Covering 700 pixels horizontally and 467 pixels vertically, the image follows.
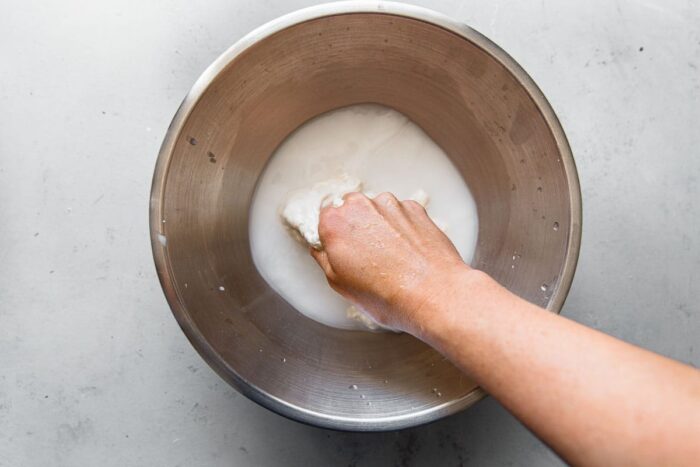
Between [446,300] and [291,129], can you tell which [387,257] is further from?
[291,129]

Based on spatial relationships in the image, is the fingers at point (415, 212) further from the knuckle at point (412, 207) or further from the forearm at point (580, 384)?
the forearm at point (580, 384)

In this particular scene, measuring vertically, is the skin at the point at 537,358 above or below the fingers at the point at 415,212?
below

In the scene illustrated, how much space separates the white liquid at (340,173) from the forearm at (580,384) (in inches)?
9.9

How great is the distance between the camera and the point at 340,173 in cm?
72

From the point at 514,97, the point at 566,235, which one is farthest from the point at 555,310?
the point at 514,97

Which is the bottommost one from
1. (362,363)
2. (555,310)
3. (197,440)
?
(197,440)

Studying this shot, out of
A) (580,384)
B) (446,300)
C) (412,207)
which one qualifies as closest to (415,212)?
(412,207)

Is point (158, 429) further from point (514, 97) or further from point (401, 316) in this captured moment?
point (514, 97)

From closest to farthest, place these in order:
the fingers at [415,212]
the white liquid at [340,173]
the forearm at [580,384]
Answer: the forearm at [580,384] < the fingers at [415,212] < the white liquid at [340,173]

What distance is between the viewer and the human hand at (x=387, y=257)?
540 millimetres

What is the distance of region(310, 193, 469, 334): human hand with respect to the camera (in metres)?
0.54

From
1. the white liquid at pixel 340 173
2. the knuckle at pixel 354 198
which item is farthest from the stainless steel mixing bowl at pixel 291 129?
the knuckle at pixel 354 198

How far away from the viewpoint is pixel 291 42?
0.58 meters

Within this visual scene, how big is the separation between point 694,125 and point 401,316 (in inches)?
19.3
